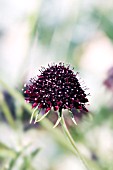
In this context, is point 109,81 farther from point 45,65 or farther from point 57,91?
point 57,91

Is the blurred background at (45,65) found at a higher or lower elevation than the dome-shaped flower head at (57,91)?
higher

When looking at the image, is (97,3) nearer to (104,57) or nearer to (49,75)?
(104,57)

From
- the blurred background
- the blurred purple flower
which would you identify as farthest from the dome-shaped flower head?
the blurred purple flower

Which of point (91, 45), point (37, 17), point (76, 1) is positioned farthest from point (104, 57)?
point (37, 17)

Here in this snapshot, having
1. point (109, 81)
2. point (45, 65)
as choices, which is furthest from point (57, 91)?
point (45, 65)

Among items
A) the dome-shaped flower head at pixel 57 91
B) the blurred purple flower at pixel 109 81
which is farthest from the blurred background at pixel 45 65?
the dome-shaped flower head at pixel 57 91

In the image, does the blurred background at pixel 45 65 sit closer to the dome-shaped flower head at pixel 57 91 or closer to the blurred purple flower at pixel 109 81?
the blurred purple flower at pixel 109 81

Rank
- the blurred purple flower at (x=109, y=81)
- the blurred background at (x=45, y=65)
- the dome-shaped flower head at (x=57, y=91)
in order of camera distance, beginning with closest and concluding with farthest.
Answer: the dome-shaped flower head at (x=57, y=91) → the blurred background at (x=45, y=65) → the blurred purple flower at (x=109, y=81)
